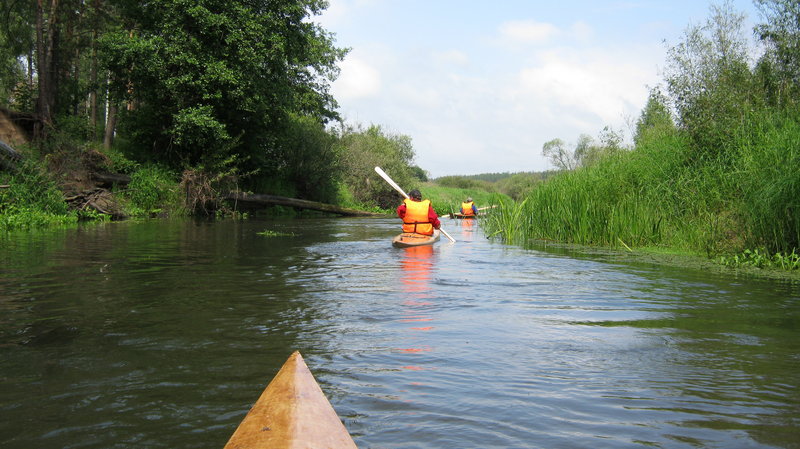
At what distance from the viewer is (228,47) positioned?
74.1 feet

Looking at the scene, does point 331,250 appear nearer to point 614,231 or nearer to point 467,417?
point 614,231

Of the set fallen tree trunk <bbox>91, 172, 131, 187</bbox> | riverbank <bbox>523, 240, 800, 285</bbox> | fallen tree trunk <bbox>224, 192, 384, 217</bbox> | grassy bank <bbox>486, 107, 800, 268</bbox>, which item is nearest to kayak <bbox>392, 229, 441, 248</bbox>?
riverbank <bbox>523, 240, 800, 285</bbox>

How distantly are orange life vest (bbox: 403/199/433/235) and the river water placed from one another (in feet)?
13.3

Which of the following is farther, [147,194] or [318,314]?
[147,194]

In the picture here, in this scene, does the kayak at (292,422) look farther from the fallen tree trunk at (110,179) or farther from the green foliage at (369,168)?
the green foliage at (369,168)

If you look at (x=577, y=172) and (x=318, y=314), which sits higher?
(x=577, y=172)

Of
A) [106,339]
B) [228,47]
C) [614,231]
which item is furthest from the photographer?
[228,47]

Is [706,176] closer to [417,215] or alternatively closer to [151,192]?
[417,215]

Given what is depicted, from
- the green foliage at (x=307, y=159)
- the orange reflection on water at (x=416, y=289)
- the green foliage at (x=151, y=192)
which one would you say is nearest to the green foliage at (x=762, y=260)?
the orange reflection on water at (x=416, y=289)

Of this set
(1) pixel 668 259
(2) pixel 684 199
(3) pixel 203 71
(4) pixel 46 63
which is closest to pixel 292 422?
(1) pixel 668 259

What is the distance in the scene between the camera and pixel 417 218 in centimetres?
1295

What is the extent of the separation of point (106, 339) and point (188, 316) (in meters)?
0.96

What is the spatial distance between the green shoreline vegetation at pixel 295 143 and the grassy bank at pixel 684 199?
0.04 meters

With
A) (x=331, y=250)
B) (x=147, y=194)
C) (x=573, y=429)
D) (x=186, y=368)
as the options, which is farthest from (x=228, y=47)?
(x=573, y=429)
